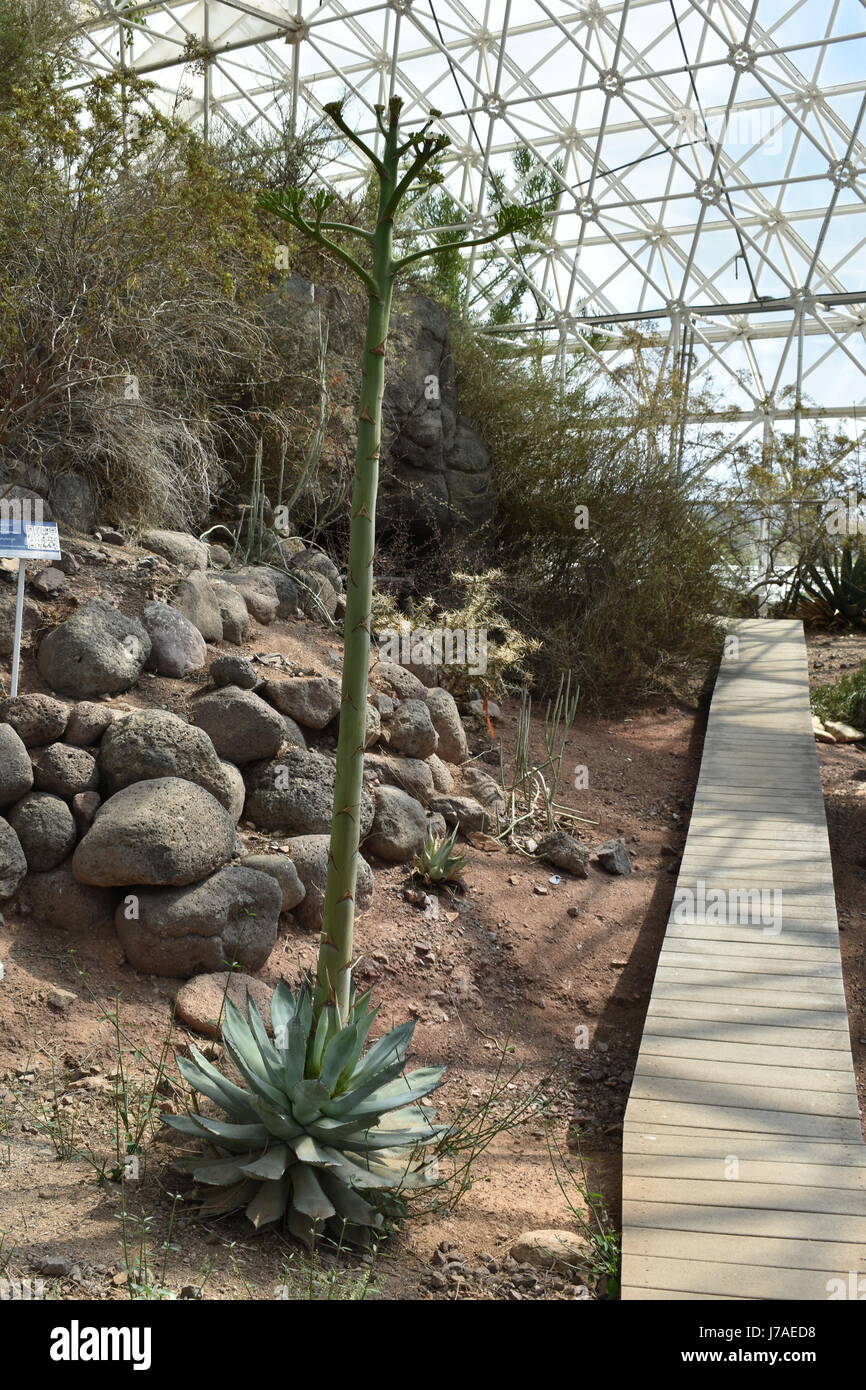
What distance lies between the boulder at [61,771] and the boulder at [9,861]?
32 cm

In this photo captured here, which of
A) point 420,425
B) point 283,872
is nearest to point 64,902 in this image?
point 283,872

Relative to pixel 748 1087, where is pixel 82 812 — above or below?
above

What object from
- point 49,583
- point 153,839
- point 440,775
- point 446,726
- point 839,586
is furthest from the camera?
point 839,586

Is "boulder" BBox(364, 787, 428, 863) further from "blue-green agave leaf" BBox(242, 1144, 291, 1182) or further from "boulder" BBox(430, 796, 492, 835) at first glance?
"blue-green agave leaf" BBox(242, 1144, 291, 1182)

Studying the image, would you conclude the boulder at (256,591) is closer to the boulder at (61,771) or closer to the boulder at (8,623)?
the boulder at (8,623)

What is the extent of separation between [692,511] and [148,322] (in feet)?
21.4

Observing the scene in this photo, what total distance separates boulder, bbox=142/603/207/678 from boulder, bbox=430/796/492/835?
1.76 metres

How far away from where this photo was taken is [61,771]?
4.88 metres

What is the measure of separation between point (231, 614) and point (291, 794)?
1701 mm

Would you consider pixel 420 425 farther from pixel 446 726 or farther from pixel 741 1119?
pixel 741 1119

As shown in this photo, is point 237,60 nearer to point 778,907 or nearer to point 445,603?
point 445,603

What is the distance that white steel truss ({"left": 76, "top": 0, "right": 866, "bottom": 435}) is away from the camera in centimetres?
1608
